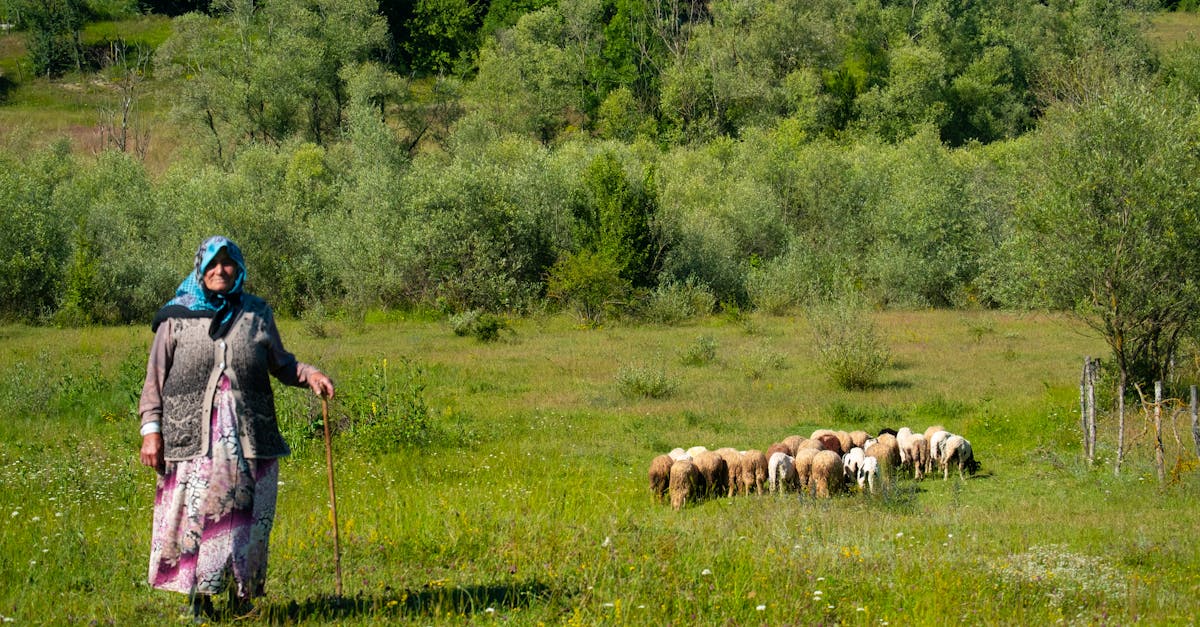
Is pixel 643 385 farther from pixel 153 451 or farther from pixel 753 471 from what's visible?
pixel 153 451

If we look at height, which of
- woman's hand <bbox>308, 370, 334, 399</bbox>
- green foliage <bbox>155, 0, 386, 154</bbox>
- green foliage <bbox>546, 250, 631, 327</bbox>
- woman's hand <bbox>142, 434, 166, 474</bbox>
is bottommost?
green foliage <bbox>546, 250, 631, 327</bbox>

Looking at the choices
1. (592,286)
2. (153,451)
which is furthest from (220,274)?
(592,286)

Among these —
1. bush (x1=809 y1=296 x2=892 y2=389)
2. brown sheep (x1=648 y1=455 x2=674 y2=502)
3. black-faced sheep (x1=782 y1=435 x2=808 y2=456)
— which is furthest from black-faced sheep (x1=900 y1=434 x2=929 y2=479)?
bush (x1=809 y1=296 x2=892 y2=389)

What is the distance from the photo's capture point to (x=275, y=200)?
4738cm

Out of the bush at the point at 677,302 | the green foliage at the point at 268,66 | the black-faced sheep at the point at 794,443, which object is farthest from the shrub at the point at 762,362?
the green foliage at the point at 268,66

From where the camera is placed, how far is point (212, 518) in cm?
638

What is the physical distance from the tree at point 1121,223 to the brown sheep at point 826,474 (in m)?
5.64

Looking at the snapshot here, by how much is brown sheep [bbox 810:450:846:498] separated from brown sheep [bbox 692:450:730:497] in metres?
1.06

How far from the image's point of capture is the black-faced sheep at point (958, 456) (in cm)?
1452

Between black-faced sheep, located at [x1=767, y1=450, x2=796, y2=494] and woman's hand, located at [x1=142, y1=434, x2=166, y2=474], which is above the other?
woman's hand, located at [x1=142, y1=434, x2=166, y2=474]

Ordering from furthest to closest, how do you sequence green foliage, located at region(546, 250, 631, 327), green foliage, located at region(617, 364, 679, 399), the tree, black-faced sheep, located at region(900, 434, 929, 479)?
green foliage, located at region(546, 250, 631, 327) < green foliage, located at region(617, 364, 679, 399) < the tree < black-faced sheep, located at region(900, 434, 929, 479)

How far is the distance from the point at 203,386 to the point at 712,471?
7.73 m

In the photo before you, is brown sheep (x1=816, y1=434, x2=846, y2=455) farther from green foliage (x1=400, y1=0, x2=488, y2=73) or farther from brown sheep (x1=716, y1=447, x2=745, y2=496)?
green foliage (x1=400, y1=0, x2=488, y2=73)

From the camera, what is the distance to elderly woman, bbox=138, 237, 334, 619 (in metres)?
6.39
